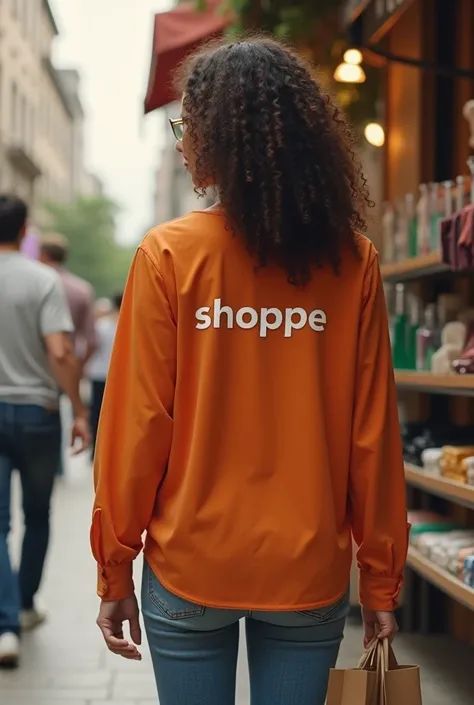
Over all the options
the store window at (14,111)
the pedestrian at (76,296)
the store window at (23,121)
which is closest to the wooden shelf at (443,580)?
the pedestrian at (76,296)

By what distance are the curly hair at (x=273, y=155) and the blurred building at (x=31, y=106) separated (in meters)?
30.9

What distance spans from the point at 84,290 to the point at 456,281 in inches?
181

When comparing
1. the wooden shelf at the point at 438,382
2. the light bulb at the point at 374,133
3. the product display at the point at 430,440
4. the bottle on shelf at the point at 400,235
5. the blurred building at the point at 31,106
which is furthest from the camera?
the blurred building at the point at 31,106

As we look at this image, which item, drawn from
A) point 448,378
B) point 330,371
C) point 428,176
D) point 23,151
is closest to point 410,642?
point 448,378

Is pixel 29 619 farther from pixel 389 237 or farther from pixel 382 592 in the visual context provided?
pixel 382 592

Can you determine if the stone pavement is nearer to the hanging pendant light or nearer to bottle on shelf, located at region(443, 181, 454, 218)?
bottle on shelf, located at region(443, 181, 454, 218)

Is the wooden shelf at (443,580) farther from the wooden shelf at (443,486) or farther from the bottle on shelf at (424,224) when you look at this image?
the bottle on shelf at (424,224)

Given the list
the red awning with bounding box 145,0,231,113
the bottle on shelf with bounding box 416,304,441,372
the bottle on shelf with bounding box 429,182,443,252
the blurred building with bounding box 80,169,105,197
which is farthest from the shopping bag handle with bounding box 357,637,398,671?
the blurred building with bounding box 80,169,105,197

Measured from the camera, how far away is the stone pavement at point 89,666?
4.43 m

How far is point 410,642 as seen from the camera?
5.21 m

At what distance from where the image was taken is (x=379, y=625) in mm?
2244

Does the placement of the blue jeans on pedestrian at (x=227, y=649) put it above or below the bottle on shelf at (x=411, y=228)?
below

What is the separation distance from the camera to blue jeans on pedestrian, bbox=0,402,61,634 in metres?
4.75

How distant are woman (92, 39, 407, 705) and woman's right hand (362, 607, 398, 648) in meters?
0.01
